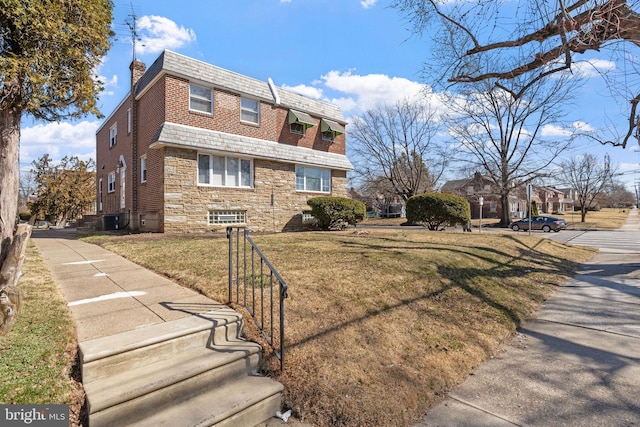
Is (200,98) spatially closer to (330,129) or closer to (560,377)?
(330,129)

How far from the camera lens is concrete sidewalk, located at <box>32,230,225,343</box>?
3262mm

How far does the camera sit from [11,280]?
303cm

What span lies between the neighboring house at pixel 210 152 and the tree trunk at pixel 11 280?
28.6 ft

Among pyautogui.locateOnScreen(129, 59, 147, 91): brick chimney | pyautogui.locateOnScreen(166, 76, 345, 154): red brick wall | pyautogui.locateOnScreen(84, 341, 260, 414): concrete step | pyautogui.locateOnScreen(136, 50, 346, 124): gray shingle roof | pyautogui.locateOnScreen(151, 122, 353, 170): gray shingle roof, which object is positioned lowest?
pyautogui.locateOnScreen(84, 341, 260, 414): concrete step

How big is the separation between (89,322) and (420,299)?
172 inches

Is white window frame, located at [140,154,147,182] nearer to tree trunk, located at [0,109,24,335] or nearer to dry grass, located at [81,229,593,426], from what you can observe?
dry grass, located at [81,229,593,426]

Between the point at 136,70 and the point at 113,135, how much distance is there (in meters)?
4.38

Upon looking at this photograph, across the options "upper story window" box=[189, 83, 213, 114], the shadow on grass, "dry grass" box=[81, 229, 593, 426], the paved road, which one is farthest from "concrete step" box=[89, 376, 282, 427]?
the paved road

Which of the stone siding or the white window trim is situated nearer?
the stone siding

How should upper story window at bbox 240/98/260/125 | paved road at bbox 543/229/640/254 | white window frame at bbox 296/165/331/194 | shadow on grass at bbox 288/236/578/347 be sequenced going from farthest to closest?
white window frame at bbox 296/165/331/194 < upper story window at bbox 240/98/260/125 < paved road at bbox 543/229/640/254 < shadow on grass at bbox 288/236/578/347

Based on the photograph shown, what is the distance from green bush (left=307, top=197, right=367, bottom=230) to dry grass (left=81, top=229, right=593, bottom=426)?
6.34 m

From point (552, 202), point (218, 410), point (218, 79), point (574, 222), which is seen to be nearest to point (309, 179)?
point (218, 79)

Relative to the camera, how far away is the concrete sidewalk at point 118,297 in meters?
3.26

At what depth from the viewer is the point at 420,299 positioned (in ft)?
16.5
